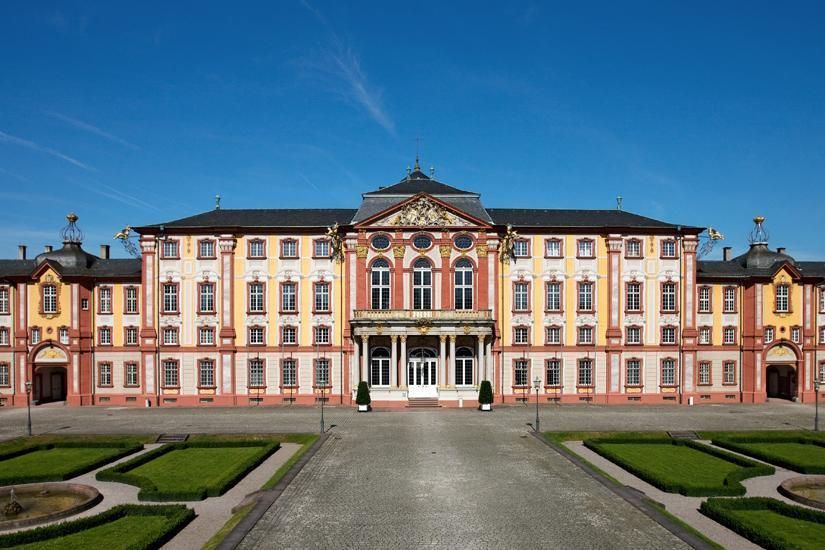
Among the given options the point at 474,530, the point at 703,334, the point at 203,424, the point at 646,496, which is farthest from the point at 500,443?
the point at 703,334

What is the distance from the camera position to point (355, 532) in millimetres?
21766

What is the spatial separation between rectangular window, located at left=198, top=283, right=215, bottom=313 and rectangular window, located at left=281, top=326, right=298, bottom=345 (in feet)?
20.6

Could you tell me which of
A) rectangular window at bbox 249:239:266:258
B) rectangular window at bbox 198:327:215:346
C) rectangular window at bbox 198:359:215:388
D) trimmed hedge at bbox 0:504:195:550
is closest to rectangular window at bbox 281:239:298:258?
rectangular window at bbox 249:239:266:258

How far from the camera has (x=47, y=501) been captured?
26.1 m

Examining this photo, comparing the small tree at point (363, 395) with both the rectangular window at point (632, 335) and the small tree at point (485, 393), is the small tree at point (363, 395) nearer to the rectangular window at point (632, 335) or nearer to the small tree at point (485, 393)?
the small tree at point (485, 393)

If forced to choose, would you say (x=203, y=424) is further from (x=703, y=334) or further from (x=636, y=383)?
(x=703, y=334)

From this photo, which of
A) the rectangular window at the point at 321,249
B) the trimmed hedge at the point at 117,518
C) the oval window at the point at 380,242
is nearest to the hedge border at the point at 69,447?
the trimmed hedge at the point at 117,518

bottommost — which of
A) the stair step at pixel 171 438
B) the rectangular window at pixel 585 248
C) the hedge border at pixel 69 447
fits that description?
the stair step at pixel 171 438

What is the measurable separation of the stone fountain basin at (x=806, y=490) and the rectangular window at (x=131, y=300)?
4911cm

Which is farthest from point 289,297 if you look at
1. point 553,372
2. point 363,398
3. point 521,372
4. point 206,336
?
point 553,372

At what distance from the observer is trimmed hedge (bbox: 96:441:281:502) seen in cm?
2558

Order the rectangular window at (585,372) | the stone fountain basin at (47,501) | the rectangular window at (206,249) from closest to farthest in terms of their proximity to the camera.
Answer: the stone fountain basin at (47,501) → the rectangular window at (206,249) → the rectangular window at (585,372)

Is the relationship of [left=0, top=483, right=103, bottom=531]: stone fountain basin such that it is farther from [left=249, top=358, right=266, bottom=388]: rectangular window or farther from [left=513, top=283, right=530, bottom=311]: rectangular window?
[left=513, top=283, right=530, bottom=311]: rectangular window

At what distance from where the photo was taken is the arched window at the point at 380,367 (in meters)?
55.8
